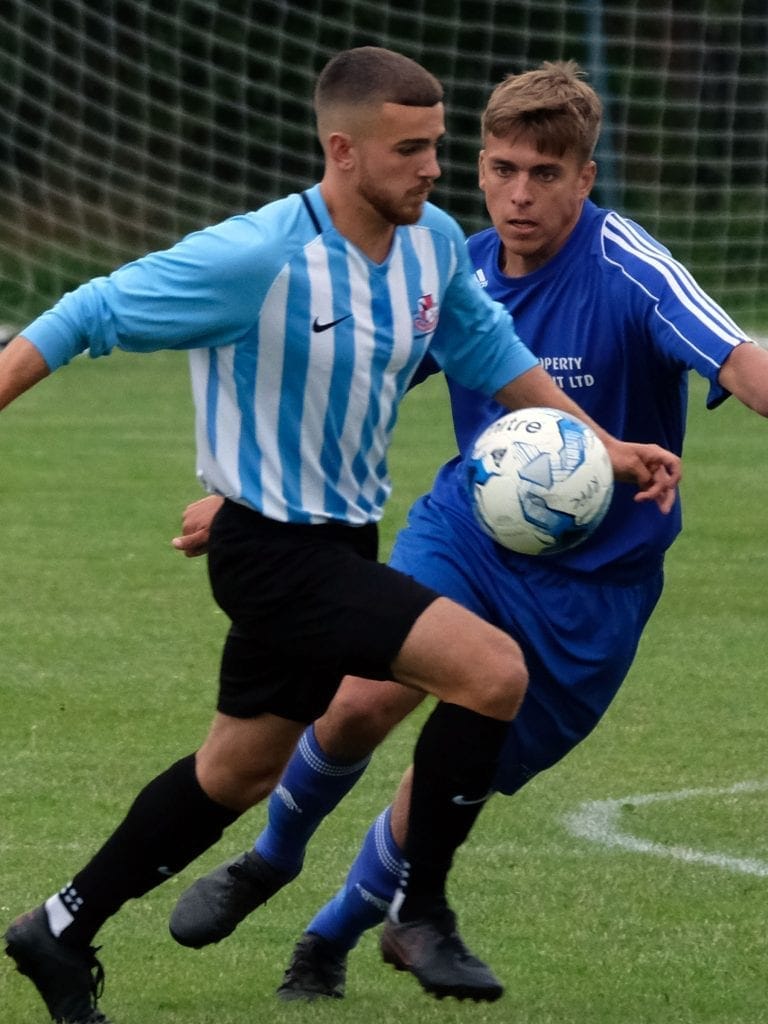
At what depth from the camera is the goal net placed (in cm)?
1816

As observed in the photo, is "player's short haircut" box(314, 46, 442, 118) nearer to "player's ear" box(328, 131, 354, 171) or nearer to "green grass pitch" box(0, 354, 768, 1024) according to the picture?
"player's ear" box(328, 131, 354, 171)

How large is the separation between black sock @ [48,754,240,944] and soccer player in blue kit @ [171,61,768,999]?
222 mm

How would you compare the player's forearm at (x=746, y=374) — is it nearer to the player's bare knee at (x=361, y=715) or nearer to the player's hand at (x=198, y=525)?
the player's bare knee at (x=361, y=715)

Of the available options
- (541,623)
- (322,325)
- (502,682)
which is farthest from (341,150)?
(541,623)

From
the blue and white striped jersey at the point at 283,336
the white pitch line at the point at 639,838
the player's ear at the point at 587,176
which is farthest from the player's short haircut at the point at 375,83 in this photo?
the white pitch line at the point at 639,838

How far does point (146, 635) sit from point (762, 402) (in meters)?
4.11

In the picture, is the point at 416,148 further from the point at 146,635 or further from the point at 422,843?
the point at 146,635

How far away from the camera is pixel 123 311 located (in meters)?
3.71

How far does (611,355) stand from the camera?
449cm

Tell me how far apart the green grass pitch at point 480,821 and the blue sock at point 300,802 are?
0.27 m

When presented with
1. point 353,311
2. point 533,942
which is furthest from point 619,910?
point 353,311

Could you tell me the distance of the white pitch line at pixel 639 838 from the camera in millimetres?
5184

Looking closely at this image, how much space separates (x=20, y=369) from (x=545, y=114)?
4.89 ft

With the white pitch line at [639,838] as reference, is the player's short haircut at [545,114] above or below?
above
